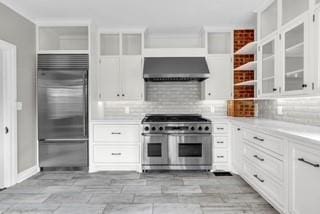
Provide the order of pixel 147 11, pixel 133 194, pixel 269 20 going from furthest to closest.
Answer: pixel 147 11 < pixel 269 20 < pixel 133 194

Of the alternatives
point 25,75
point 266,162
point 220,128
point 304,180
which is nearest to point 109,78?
point 25,75

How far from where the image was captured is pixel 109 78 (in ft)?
15.6

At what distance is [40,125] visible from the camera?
4.32 meters

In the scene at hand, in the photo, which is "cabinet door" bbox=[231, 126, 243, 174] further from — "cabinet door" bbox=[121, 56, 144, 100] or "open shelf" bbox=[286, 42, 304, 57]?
"cabinet door" bbox=[121, 56, 144, 100]

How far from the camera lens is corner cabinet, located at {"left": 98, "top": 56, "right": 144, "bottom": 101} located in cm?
475

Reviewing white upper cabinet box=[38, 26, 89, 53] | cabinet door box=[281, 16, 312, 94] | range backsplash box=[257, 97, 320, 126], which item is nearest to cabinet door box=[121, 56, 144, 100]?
white upper cabinet box=[38, 26, 89, 53]

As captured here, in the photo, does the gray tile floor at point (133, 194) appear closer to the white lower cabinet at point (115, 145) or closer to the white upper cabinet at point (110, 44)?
the white lower cabinet at point (115, 145)

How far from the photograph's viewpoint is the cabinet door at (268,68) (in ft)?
11.0

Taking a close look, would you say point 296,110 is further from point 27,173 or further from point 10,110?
point 27,173

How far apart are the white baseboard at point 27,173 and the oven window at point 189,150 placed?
236cm

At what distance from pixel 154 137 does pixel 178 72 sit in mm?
1144

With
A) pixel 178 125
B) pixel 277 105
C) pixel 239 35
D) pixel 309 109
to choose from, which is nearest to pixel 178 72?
pixel 178 125

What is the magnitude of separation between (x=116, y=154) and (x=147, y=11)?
2301mm

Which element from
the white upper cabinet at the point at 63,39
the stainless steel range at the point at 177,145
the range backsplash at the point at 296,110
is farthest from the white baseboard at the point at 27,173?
the range backsplash at the point at 296,110
